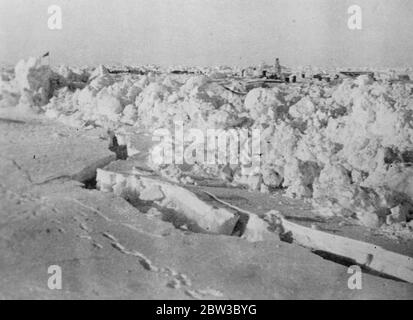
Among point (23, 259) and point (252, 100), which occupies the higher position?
point (252, 100)

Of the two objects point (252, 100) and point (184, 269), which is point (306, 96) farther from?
point (184, 269)

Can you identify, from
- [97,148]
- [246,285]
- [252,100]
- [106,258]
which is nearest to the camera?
[246,285]

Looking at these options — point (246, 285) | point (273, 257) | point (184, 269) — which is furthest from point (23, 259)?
point (273, 257)

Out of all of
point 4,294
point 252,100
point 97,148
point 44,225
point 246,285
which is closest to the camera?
point 4,294

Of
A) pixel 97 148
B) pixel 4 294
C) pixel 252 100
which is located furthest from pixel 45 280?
pixel 252 100

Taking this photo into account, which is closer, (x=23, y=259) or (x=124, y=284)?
(x=124, y=284)

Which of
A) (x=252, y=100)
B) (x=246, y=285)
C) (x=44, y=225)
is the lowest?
(x=246, y=285)

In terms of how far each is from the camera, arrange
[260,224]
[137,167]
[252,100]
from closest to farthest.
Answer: [260,224] → [137,167] → [252,100]

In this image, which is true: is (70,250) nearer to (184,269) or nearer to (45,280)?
(45,280)

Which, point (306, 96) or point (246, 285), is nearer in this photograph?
point (246, 285)
